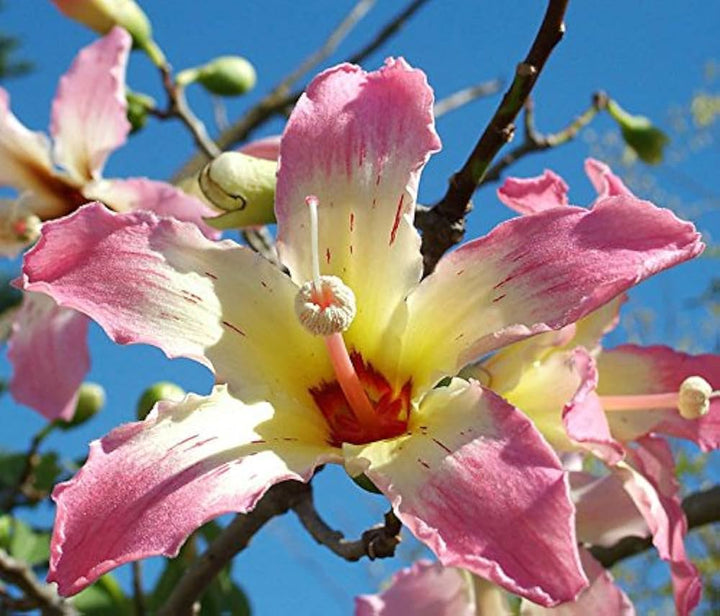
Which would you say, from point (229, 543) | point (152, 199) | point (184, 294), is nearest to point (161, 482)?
point (184, 294)

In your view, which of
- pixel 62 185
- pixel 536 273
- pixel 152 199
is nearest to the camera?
pixel 536 273

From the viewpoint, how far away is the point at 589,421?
1.01 metres

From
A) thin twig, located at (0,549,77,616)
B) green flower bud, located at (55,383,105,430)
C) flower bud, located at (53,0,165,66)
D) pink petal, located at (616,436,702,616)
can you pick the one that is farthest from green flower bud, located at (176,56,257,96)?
pink petal, located at (616,436,702,616)

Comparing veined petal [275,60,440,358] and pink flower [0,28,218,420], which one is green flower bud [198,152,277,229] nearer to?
veined petal [275,60,440,358]

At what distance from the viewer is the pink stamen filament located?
1.03 meters

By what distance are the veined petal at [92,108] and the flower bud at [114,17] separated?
143mm

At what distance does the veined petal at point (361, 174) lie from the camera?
1049mm

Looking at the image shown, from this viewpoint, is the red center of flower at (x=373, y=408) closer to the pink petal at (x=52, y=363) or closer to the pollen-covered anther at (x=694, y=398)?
the pollen-covered anther at (x=694, y=398)

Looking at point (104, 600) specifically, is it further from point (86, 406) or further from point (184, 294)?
point (184, 294)

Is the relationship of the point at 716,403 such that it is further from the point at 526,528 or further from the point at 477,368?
the point at 526,528

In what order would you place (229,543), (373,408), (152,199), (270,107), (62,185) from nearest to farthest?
(373,408) < (229,543) < (152,199) < (62,185) < (270,107)

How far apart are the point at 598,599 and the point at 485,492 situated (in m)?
0.45

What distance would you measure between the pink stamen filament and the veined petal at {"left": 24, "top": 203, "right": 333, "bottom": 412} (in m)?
0.04

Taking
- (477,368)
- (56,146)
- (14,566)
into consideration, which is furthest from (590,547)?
(56,146)
